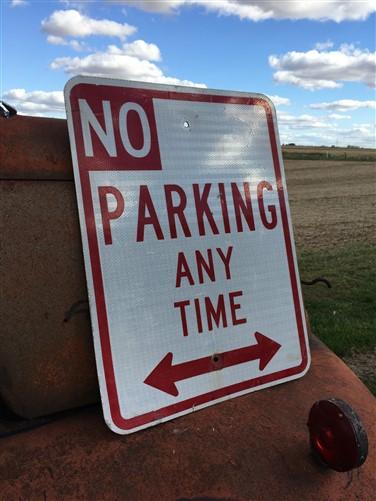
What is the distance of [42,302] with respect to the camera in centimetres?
133

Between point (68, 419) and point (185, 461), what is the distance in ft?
1.18

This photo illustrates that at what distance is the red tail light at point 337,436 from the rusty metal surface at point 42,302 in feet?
2.12

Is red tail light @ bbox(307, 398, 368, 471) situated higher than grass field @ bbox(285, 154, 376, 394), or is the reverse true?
red tail light @ bbox(307, 398, 368, 471)

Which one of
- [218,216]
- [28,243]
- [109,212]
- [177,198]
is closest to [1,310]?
[28,243]

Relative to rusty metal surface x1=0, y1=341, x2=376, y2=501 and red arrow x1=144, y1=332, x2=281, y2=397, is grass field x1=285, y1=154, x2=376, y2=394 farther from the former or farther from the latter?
rusty metal surface x1=0, y1=341, x2=376, y2=501

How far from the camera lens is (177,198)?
1.49 meters

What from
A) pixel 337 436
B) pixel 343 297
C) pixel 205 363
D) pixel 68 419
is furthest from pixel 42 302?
pixel 343 297

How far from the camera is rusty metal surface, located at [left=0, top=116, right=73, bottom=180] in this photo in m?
1.32

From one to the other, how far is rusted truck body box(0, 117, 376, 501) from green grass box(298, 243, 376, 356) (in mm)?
2921

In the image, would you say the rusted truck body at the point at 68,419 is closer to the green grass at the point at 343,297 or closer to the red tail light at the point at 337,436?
the red tail light at the point at 337,436

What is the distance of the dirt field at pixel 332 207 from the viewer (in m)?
9.37

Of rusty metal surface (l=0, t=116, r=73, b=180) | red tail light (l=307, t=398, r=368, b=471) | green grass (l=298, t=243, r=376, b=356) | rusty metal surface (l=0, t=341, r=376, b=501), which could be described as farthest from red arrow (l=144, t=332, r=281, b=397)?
green grass (l=298, t=243, r=376, b=356)

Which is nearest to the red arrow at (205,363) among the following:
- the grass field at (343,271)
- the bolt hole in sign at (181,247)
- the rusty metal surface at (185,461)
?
the bolt hole in sign at (181,247)

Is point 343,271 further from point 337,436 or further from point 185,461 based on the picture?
point 185,461
